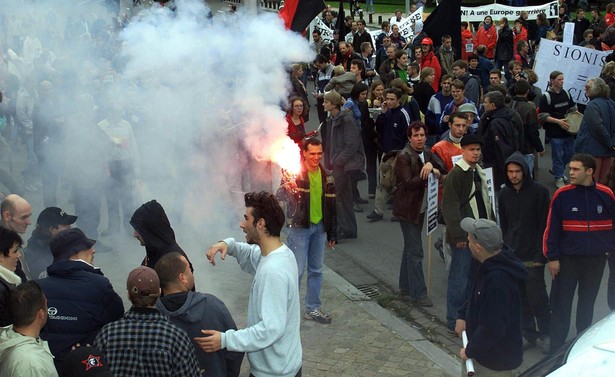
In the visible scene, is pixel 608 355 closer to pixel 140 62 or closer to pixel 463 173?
pixel 463 173

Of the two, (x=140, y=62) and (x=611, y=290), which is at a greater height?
(x=140, y=62)

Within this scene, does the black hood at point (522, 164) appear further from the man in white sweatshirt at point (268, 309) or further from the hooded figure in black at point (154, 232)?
the hooded figure in black at point (154, 232)

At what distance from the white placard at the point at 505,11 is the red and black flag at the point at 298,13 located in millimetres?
15264

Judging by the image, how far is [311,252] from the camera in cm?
755

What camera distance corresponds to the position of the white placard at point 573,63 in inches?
522

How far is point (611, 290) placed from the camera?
743 centimetres

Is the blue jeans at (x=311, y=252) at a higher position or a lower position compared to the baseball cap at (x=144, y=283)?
lower

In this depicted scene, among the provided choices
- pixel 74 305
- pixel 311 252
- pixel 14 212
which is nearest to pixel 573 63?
pixel 311 252

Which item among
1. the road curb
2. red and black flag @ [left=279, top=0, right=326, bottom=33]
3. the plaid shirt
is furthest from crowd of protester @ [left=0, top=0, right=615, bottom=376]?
red and black flag @ [left=279, top=0, right=326, bottom=33]

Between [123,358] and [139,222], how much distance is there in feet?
5.40

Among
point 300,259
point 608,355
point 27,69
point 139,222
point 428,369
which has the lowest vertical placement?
point 428,369

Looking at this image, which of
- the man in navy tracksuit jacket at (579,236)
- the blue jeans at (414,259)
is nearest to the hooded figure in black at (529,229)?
the man in navy tracksuit jacket at (579,236)

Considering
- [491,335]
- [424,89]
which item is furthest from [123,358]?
[424,89]

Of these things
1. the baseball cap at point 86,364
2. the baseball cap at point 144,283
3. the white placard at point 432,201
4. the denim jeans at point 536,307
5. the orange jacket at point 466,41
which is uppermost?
the orange jacket at point 466,41
